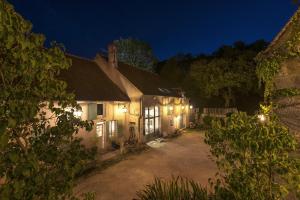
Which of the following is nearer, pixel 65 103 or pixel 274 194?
pixel 65 103

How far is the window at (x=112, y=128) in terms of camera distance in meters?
18.2

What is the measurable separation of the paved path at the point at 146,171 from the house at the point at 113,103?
318 centimetres

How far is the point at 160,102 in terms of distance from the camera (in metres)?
23.9

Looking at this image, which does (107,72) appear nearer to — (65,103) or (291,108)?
(291,108)

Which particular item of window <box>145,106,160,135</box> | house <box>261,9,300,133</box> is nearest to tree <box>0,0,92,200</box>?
house <box>261,9,300,133</box>

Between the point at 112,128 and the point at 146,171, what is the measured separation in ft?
22.0

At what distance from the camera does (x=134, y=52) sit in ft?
137

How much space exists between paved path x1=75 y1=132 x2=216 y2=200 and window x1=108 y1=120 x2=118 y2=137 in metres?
3.39

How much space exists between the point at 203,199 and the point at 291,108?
402 centimetres

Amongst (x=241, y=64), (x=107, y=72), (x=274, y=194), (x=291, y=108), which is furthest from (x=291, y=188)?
(x=241, y=64)

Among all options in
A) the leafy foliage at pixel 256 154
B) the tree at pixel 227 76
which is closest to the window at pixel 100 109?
the leafy foliage at pixel 256 154

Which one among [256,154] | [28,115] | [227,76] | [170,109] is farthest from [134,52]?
[28,115]

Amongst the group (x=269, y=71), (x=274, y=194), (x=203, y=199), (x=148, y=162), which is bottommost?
(x=148, y=162)

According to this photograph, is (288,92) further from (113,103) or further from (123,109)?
(113,103)
